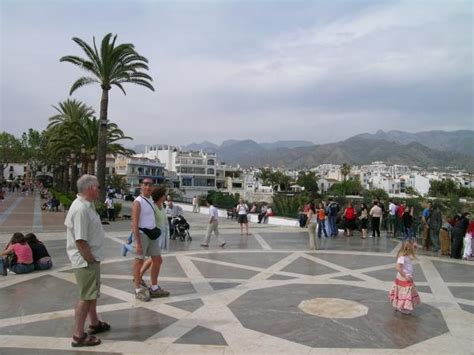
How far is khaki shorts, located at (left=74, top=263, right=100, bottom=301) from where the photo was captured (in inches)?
184

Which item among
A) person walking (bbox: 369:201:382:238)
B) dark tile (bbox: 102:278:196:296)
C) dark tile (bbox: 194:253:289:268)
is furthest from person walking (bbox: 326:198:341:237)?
dark tile (bbox: 102:278:196:296)

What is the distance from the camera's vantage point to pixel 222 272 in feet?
29.2

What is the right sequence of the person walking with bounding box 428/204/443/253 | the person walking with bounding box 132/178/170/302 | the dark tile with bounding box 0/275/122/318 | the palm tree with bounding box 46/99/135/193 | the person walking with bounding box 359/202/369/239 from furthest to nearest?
the palm tree with bounding box 46/99/135/193, the person walking with bounding box 359/202/369/239, the person walking with bounding box 428/204/443/253, the person walking with bounding box 132/178/170/302, the dark tile with bounding box 0/275/122/318

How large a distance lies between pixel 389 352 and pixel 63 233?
535 inches

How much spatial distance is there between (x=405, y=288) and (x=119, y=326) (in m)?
3.99

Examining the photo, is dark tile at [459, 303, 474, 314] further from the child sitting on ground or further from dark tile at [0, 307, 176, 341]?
dark tile at [0, 307, 176, 341]

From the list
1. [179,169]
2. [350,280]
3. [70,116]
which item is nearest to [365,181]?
[179,169]

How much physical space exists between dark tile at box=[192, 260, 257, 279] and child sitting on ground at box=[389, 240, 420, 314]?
308cm

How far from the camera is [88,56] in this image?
923 inches

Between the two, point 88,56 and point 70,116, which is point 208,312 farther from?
point 70,116

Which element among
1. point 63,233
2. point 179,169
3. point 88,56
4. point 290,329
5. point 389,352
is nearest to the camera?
point 389,352

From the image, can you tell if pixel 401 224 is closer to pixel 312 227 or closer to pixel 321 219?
pixel 321 219

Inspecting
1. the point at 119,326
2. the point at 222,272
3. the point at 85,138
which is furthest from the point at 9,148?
the point at 119,326

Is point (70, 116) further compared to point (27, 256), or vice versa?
point (70, 116)
